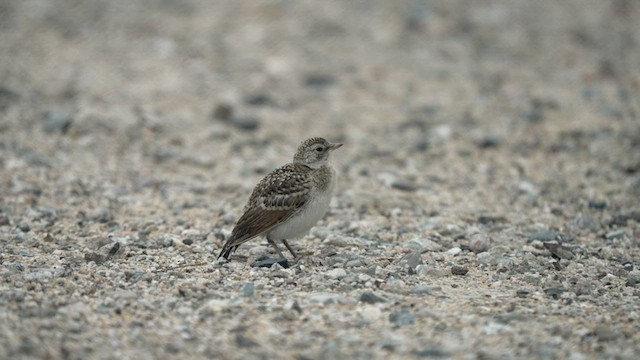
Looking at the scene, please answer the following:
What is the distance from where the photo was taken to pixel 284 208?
362 inches

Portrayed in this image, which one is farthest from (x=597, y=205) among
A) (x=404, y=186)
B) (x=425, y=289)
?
(x=425, y=289)

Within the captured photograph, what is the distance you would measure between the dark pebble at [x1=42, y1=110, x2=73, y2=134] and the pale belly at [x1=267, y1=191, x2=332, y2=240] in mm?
6125

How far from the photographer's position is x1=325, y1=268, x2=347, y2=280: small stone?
8.63m

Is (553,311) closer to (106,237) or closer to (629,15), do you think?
(106,237)

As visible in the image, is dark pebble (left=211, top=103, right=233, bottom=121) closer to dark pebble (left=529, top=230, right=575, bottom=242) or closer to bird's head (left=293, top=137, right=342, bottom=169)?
bird's head (left=293, top=137, right=342, bottom=169)

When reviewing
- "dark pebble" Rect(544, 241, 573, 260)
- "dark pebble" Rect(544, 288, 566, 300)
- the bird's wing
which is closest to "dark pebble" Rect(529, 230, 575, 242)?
"dark pebble" Rect(544, 241, 573, 260)

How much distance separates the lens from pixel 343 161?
13.8m

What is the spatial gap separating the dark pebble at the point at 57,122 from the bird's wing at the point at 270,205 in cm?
571

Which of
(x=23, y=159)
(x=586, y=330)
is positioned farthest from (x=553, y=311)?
(x=23, y=159)

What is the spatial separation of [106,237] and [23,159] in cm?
358

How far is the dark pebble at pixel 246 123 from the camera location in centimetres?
1488

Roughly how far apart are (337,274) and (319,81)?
8.63 metres

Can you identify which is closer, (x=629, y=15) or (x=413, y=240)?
(x=413, y=240)

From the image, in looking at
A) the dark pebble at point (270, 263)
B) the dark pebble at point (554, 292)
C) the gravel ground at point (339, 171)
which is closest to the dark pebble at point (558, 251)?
the gravel ground at point (339, 171)
